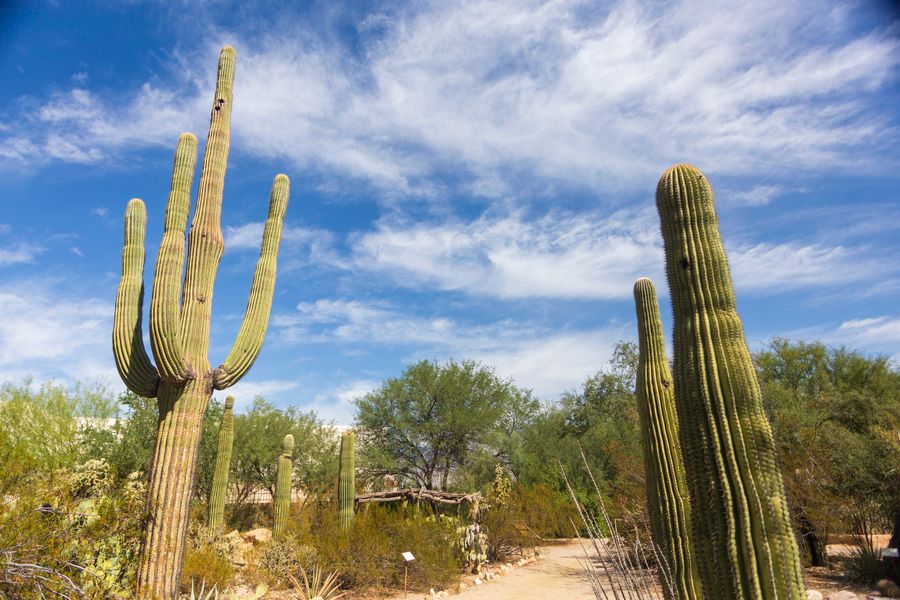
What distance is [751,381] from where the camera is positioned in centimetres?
321

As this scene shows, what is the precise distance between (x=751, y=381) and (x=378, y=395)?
2046cm

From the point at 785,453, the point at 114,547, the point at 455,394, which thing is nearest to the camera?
the point at 114,547

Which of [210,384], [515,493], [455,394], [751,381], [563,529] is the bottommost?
[563,529]

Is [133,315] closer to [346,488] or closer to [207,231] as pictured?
[207,231]

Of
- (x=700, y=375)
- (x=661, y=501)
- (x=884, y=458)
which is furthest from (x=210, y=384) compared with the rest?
(x=884, y=458)

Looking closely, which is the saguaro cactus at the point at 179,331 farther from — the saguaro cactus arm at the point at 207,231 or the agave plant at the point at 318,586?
the agave plant at the point at 318,586

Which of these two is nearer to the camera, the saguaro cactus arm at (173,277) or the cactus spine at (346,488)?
the saguaro cactus arm at (173,277)

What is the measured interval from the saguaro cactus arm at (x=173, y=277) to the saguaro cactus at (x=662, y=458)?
4944 millimetres

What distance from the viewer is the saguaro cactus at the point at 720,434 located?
2.88 metres

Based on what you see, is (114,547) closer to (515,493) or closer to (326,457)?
(515,493)

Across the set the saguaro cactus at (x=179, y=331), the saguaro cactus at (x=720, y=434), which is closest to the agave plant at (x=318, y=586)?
the saguaro cactus at (x=179, y=331)

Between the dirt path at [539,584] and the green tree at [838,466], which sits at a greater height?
the green tree at [838,466]

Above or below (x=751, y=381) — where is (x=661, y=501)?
below

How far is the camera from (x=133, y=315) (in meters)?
7.12
